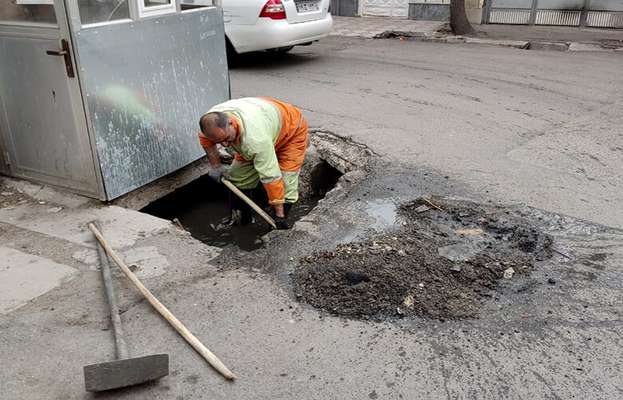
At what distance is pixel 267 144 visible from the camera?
13.9 feet

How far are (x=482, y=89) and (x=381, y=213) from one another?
4.39 meters

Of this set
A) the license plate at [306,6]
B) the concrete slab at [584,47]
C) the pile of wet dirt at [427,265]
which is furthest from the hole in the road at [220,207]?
the concrete slab at [584,47]

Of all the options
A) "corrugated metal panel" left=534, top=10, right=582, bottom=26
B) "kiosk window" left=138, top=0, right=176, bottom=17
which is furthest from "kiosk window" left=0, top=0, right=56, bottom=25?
"corrugated metal panel" left=534, top=10, right=582, bottom=26

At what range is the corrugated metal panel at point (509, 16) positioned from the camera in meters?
13.6

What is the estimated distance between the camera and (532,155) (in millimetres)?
5633

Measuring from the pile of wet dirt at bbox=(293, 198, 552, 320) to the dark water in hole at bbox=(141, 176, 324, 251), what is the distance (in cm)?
113

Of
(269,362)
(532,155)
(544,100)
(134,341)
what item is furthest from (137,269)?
(544,100)

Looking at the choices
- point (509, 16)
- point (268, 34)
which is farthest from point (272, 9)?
point (509, 16)

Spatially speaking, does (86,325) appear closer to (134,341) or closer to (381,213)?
(134,341)

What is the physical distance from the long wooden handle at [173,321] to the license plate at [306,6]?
6.39 metres

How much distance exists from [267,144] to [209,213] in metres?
1.65

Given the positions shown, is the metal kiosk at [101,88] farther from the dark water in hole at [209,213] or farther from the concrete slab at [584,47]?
the concrete slab at [584,47]

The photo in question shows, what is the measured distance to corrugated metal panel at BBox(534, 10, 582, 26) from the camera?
43.1 ft

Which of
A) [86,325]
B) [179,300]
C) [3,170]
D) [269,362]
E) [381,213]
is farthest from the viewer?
[3,170]
